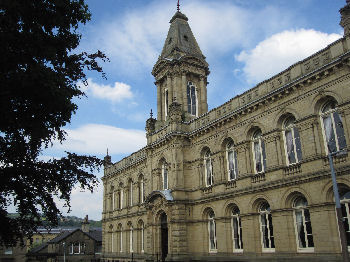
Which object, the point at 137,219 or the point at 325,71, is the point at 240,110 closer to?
the point at 325,71

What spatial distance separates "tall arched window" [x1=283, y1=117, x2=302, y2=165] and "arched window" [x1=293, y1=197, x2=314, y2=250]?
2260 mm

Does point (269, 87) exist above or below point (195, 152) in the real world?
above

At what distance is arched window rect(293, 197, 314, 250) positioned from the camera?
18.4 m

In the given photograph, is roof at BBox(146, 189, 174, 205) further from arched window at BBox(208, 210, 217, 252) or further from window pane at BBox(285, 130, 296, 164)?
window pane at BBox(285, 130, 296, 164)

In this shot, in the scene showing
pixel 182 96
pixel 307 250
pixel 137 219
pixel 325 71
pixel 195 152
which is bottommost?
pixel 307 250

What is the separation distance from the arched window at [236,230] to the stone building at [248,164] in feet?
0.22

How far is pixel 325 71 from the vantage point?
18203mm

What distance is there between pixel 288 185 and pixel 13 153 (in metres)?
14.2

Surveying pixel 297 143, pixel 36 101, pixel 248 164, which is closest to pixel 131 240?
pixel 248 164

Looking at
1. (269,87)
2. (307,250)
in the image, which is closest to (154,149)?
(269,87)

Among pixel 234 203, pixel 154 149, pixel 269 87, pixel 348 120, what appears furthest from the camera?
pixel 154 149

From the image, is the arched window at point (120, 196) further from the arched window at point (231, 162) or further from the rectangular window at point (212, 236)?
the arched window at point (231, 162)

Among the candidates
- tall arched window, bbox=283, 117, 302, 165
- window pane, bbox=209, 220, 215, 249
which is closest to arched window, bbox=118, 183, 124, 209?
window pane, bbox=209, 220, 215, 249

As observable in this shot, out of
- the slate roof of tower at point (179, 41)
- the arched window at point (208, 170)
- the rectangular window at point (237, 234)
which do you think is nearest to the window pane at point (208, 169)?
the arched window at point (208, 170)
